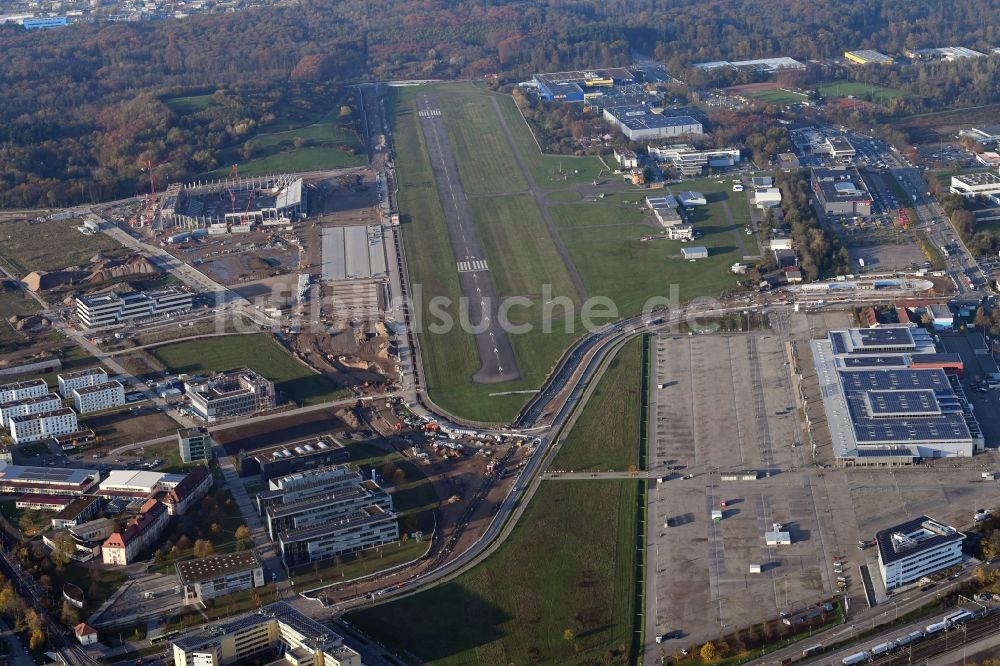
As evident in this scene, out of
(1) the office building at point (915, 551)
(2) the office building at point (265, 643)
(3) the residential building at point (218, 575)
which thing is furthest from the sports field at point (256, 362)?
(1) the office building at point (915, 551)

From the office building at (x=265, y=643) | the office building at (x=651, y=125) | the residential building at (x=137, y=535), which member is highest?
the office building at (x=651, y=125)

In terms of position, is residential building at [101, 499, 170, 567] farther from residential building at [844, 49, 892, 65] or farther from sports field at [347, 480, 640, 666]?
residential building at [844, 49, 892, 65]

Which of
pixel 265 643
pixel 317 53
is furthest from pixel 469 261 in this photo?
pixel 317 53

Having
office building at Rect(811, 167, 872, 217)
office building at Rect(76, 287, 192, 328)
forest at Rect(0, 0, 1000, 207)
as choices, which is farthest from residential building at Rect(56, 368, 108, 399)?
office building at Rect(811, 167, 872, 217)

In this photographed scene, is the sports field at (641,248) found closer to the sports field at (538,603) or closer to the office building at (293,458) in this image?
the office building at (293,458)

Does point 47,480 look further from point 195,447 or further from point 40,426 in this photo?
point 195,447

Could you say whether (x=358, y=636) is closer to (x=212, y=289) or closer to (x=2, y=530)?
(x=2, y=530)

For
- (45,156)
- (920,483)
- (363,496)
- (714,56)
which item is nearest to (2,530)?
(363,496)
